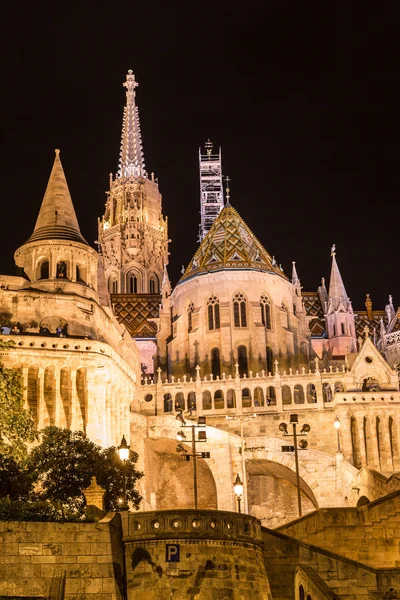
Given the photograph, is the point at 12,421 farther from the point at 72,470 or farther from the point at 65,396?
the point at 65,396

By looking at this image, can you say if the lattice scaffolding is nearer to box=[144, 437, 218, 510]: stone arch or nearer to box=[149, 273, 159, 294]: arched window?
box=[149, 273, 159, 294]: arched window

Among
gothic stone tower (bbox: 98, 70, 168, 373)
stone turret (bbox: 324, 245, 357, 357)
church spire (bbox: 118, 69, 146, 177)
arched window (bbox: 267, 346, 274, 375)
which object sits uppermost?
church spire (bbox: 118, 69, 146, 177)

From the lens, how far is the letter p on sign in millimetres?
24141

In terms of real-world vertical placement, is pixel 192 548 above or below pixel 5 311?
below

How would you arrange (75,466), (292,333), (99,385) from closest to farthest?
1. (75,466)
2. (99,385)
3. (292,333)

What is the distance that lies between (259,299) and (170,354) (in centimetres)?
736

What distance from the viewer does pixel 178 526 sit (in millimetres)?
24391

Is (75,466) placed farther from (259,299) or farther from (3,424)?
(259,299)

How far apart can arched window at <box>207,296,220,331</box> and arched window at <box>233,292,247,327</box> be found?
4.23 feet

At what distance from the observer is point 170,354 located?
67.1 m

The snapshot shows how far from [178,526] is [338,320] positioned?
2042 inches

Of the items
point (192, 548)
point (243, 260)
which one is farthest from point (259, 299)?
point (192, 548)

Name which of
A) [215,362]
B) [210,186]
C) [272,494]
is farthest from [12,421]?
[210,186]

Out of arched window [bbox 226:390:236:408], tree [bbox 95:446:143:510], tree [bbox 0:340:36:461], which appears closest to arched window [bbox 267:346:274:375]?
arched window [bbox 226:390:236:408]
